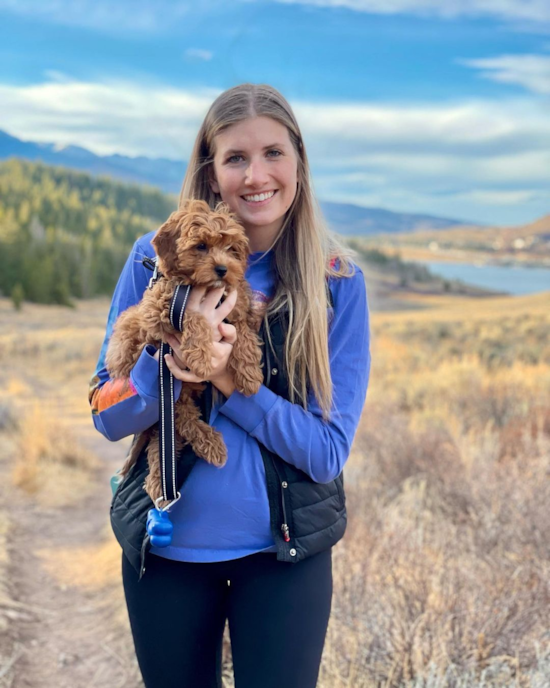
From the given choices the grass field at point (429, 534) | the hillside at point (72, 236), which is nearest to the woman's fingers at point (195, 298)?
the grass field at point (429, 534)

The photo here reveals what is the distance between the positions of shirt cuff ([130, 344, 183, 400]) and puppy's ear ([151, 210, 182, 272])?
31 centimetres

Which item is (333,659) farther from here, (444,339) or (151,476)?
(444,339)

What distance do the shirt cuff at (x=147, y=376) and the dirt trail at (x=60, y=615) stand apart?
2828 mm

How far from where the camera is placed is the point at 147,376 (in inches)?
89.9

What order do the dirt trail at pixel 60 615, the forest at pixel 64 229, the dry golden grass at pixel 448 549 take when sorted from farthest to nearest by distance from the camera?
the forest at pixel 64 229
the dirt trail at pixel 60 615
the dry golden grass at pixel 448 549

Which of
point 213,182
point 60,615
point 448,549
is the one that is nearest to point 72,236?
point 60,615

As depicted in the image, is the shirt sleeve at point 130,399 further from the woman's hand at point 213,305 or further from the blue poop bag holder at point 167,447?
the woman's hand at point 213,305

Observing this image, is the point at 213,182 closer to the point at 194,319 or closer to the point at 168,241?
the point at 168,241

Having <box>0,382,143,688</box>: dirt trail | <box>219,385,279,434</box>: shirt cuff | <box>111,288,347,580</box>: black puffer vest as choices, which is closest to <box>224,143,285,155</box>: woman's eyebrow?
<box>111,288,347,580</box>: black puffer vest

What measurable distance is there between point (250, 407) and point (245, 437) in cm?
13

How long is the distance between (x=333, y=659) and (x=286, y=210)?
8.13 ft

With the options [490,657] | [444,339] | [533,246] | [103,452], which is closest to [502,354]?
[444,339]

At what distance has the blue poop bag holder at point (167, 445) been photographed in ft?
7.17

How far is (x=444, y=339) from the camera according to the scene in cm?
2317
